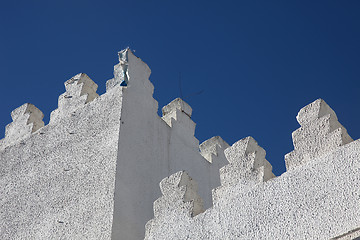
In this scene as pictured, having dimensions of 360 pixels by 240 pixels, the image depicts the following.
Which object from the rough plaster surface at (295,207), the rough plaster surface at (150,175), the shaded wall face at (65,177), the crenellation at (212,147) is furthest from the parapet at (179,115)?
the rough plaster surface at (295,207)

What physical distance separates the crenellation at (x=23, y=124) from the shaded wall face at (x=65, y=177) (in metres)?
0.27

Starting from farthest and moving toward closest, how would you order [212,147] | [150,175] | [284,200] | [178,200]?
[212,147]
[150,175]
[178,200]
[284,200]

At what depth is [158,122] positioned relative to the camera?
7.02 m

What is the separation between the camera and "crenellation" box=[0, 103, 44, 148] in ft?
24.8

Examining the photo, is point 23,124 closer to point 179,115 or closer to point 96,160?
point 96,160

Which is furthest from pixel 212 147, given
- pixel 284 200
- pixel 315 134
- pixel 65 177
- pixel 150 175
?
pixel 284 200

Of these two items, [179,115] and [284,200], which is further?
[179,115]

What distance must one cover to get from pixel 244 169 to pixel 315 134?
2.32 ft

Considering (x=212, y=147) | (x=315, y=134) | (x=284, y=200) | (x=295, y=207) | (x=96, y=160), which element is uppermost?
(x=212, y=147)

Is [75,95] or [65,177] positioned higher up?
[75,95]

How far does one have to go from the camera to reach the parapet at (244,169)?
4.77 metres

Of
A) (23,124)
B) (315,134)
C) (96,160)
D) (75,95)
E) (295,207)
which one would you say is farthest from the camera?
(23,124)

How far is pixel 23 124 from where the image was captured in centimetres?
770

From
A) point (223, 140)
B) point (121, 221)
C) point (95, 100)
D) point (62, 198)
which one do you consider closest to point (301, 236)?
point (121, 221)
